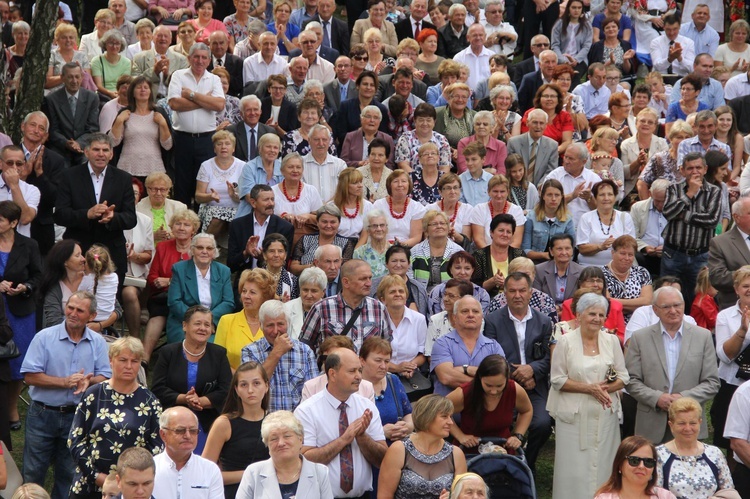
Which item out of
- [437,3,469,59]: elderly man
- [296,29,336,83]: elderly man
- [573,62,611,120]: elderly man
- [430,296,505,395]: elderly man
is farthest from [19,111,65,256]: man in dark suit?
[437,3,469,59]: elderly man

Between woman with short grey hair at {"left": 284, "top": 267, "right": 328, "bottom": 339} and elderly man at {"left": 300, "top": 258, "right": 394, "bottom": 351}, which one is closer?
elderly man at {"left": 300, "top": 258, "right": 394, "bottom": 351}

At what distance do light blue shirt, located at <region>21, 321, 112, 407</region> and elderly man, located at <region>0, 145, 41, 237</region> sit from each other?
7.50ft

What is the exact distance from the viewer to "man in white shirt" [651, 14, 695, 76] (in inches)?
714

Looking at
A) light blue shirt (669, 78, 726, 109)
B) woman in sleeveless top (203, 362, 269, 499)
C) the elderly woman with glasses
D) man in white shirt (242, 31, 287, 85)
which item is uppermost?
light blue shirt (669, 78, 726, 109)

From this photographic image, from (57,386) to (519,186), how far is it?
18.6 ft

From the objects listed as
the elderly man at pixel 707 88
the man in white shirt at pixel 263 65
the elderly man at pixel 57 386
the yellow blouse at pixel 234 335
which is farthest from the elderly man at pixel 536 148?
the elderly man at pixel 57 386

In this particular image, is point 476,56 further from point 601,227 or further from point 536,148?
point 601,227

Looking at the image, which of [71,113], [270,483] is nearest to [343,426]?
[270,483]

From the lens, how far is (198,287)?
1141 centimetres

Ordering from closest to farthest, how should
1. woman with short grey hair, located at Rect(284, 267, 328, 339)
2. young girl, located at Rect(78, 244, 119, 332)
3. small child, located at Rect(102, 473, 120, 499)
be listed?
small child, located at Rect(102, 473, 120, 499), woman with short grey hair, located at Rect(284, 267, 328, 339), young girl, located at Rect(78, 244, 119, 332)

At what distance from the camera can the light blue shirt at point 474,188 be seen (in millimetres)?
13391

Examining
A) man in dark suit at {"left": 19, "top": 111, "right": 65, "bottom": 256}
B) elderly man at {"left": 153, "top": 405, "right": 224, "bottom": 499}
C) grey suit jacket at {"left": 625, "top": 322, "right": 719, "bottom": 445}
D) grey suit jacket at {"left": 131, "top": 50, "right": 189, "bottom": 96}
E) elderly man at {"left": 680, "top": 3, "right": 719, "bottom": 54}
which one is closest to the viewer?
elderly man at {"left": 153, "top": 405, "right": 224, "bottom": 499}

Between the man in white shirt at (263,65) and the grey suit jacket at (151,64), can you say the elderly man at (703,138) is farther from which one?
the grey suit jacket at (151,64)

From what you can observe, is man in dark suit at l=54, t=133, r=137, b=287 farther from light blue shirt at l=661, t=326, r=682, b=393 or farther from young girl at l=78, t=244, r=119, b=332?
light blue shirt at l=661, t=326, r=682, b=393
